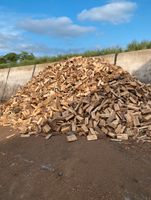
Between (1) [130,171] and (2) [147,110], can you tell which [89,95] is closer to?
(2) [147,110]

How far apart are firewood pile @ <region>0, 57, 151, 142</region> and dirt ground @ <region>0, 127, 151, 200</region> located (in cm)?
33

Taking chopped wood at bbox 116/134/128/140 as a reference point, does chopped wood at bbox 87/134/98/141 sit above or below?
below

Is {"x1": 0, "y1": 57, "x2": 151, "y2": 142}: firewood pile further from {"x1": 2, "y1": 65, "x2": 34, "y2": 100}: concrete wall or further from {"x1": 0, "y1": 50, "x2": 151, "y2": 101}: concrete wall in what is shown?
{"x1": 2, "y1": 65, "x2": 34, "y2": 100}: concrete wall

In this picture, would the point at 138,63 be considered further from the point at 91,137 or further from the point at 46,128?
the point at 91,137

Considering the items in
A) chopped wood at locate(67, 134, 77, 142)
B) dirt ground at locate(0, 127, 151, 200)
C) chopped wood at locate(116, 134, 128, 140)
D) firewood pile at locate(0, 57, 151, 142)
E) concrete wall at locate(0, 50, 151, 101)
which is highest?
concrete wall at locate(0, 50, 151, 101)

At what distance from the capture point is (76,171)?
15.7ft

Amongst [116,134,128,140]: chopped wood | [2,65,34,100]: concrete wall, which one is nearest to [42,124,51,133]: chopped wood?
[116,134,128,140]: chopped wood

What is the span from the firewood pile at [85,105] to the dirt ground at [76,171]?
1.08 ft

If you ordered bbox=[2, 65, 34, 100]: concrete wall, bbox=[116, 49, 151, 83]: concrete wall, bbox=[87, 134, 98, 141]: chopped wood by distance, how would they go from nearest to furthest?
bbox=[87, 134, 98, 141]: chopped wood → bbox=[116, 49, 151, 83]: concrete wall → bbox=[2, 65, 34, 100]: concrete wall

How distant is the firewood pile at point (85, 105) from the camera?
602 cm

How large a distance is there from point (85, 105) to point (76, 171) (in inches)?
72.6

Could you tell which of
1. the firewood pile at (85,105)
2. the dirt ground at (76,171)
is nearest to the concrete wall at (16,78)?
→ the firewood pile at (85,105)

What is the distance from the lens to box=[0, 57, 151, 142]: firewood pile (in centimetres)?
602

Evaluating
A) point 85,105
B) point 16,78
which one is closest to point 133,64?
point 85,105
